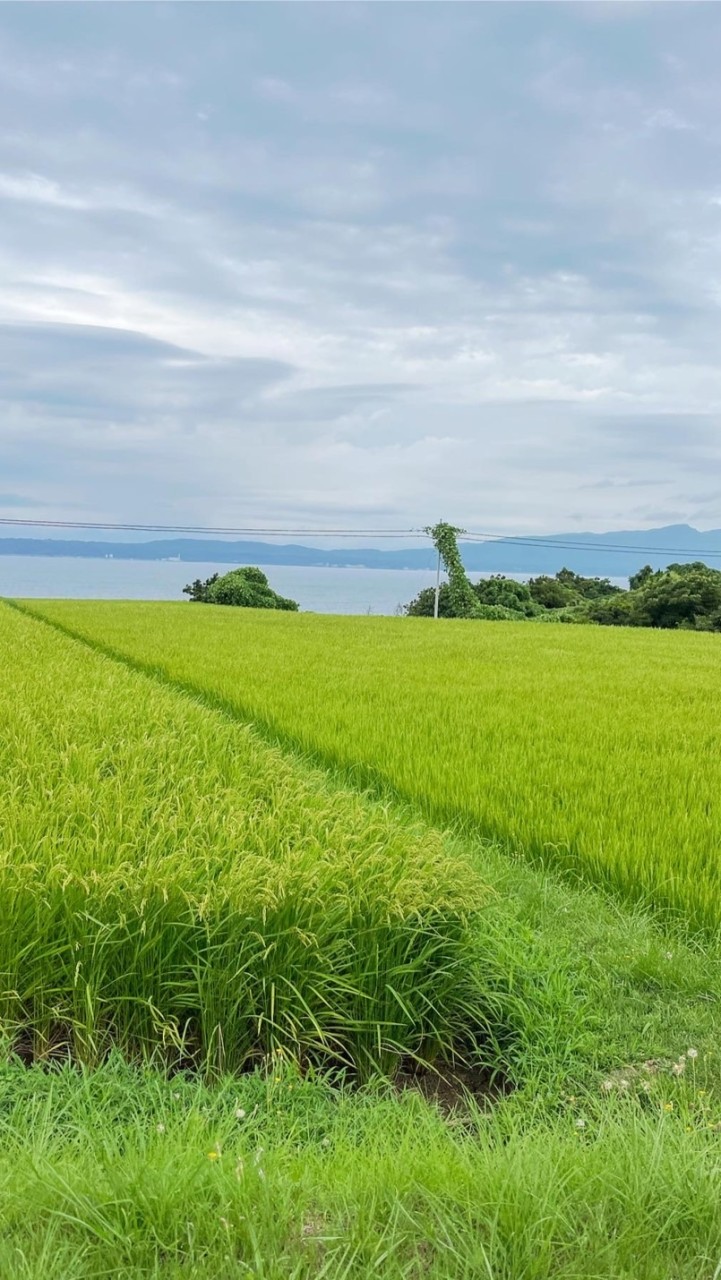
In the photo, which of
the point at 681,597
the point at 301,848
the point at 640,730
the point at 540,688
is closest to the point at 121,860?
the point at 301,848

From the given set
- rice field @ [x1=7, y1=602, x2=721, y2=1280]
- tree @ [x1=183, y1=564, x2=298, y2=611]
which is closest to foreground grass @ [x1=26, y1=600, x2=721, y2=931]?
rice field @ [x1=7, y1=602, x2=721, y2=1280]

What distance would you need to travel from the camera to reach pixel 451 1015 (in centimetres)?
246

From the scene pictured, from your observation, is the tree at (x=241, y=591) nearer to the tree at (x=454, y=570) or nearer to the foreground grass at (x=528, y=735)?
Result: the tree at (x=454, y=570)

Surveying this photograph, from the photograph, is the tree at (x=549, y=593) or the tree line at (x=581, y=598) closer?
the tree line at (x=581, y=598)

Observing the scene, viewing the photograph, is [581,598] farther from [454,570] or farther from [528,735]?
[528,735]

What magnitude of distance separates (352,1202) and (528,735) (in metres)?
4.69

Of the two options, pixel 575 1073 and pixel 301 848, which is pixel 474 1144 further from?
pixel 301 848

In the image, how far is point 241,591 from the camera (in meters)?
39.5

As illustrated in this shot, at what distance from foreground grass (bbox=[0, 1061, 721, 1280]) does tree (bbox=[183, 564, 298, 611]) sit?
121ft

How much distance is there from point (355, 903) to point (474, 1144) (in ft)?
2.77

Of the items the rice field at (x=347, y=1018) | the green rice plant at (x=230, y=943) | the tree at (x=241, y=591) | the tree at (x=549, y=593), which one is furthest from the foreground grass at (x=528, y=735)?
the tree at (x=549, y=593)

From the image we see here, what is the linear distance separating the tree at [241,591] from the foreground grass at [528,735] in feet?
85.7

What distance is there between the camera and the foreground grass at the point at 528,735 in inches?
143

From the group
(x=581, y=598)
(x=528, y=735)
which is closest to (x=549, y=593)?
(x=581, y=598)
